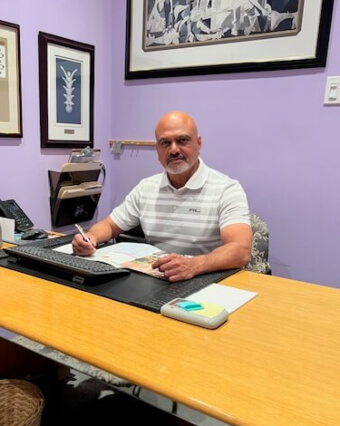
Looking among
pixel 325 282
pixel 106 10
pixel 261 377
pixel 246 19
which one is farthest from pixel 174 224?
pixel 106 10

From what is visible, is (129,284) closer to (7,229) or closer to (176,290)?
(176,290)

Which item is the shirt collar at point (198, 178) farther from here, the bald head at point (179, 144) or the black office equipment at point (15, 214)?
the black office equipment at point (15, 214)

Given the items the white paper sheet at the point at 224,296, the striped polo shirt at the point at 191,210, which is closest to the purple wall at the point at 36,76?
the striped polo shirt at the point at 191,210

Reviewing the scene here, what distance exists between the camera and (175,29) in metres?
2.22

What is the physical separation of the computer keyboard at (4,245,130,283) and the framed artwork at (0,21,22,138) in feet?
2.91

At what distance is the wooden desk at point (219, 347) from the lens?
62 centimetres

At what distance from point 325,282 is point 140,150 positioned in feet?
4.46

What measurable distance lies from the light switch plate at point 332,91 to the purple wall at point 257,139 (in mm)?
27

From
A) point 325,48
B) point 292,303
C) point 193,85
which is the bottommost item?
point 292,303

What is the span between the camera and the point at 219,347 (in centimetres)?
79

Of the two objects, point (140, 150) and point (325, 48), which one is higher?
point (325, 48)

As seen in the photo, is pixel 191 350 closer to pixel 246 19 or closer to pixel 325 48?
pixel 325 48

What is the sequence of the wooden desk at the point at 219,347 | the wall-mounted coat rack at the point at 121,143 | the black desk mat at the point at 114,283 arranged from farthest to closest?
the wall-mounted coat rack at the point at 121,143
the black desk mat at the point at 114,283
the wooden desk at the point at 219,347

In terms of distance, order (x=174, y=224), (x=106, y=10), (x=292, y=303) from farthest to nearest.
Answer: (x=106, y=10) < (x=174, y=224) < (x=292, y=303)
